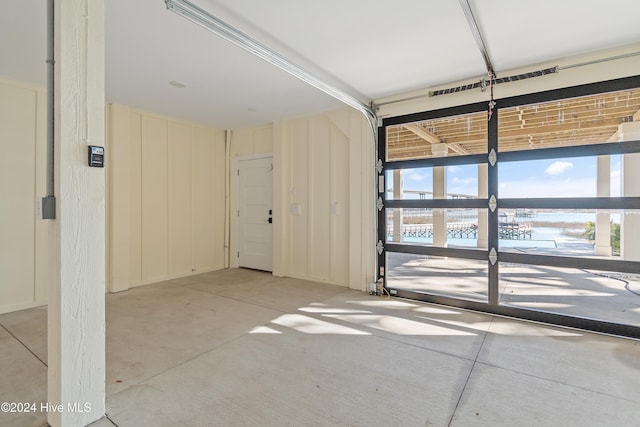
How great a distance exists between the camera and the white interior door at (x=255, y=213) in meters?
5.86

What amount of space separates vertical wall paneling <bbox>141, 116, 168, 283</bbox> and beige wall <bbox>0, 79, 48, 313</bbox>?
49.3 inches

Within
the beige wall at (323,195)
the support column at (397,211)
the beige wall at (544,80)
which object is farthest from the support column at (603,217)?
the beige wall at (323,195)

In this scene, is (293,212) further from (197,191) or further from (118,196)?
(118,196)

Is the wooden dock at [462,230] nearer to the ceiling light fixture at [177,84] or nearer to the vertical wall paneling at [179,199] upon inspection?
the ceiling light fixture at [177,84]

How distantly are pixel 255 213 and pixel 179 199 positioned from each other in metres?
1.38

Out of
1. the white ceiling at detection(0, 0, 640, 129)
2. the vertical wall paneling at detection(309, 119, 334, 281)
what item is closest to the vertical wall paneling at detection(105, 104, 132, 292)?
the white ceiling at detection(0, 0, 640, 129)

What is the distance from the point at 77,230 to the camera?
1.75 meters

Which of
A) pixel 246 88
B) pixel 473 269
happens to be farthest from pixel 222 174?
pixel 473 269

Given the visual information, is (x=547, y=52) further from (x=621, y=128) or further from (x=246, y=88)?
(x=246, y=88)

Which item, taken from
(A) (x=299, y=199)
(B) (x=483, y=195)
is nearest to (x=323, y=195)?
(A) (x=299, y=199)

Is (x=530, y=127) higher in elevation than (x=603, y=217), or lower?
higher

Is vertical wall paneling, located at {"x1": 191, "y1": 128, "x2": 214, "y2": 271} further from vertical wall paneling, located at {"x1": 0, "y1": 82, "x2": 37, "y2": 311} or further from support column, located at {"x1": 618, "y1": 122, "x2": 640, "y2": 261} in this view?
support column, located at {"x1": 618, "y1": 122, "x2": 640, "y2": 261}

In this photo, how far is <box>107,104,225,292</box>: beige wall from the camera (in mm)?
4598

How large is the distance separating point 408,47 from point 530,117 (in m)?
2.21
